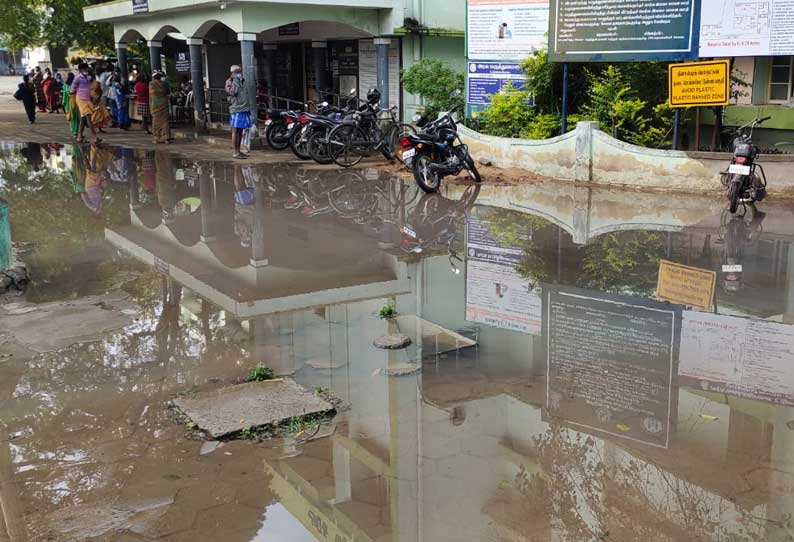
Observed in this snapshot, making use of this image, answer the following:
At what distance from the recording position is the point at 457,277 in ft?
25.9

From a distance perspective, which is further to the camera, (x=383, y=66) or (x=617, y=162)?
(x=383, y=66)

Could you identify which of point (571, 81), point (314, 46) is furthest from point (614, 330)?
point (314, 46)

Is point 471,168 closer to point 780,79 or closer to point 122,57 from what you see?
point 780,79

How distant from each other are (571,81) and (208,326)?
10.5 meters

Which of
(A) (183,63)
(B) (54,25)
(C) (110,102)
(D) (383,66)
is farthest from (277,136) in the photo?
(B) (54,25)

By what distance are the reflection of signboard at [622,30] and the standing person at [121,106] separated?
14447 mm

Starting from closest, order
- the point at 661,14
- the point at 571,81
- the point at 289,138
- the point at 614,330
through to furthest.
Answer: the point at 614,330 → the point at 661,14 → the point at 571,81 → the point at 289,138

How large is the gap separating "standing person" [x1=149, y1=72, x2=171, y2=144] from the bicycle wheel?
572 centimetres

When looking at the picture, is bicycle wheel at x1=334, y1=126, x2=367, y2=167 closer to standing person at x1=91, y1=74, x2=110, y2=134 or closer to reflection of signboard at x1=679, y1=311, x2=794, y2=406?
standing person at x1=91, y1=74, x2=110, y2=134

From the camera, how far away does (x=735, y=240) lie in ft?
30.1

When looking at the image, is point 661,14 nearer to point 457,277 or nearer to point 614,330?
point 457,277

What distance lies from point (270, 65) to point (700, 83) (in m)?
15.4

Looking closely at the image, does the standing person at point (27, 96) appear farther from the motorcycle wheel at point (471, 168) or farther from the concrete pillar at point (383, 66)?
the motorcycle wheel at point (471, 168)

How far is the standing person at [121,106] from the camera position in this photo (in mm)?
23688
